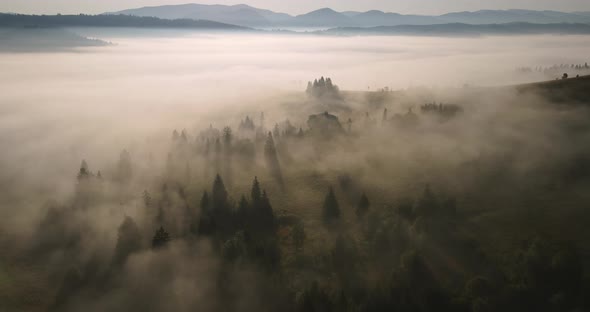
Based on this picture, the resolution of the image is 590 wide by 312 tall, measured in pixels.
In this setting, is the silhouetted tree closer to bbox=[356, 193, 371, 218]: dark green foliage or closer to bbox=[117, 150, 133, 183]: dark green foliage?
bbox=[356, 193, 371, 218]: dark green foliage

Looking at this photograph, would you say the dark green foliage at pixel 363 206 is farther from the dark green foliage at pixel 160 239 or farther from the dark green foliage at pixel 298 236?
the dark green foliage at pixel 160 239

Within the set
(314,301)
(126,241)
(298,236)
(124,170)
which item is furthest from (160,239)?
(124,170)

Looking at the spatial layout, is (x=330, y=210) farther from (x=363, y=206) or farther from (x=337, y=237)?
(x=337, y=237)

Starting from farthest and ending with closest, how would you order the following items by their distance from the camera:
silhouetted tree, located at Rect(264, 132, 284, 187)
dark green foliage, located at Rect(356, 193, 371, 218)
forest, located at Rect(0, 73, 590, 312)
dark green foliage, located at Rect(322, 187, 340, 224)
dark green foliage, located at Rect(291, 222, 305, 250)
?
1. silhouetted tree, located at Rect(264, 132, 284, 187)
2. dark green foliage, located at Rect(356, 193, 371, 218)
3. dark green foliage, located at Rect(322, 187, 340, 224)
4. dark green foliage, located at Rect(291, 222, 305, 250)
5. forest, located at Rect(0, 73, 590, 312)

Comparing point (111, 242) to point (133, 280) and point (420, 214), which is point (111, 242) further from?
point (420, 214)

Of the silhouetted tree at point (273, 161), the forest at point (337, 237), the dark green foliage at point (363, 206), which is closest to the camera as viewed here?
the forest at point (337, 237)

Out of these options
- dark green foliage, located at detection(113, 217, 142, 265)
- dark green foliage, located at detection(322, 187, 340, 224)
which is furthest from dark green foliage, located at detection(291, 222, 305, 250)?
dark green foliage, located at detection(113, 217, 142, 265)

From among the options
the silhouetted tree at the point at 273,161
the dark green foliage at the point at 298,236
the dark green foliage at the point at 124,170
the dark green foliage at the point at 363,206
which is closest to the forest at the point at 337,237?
the dark green foliage at the point at 298,236

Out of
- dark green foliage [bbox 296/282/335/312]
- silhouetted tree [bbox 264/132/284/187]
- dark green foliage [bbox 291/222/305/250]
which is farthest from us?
silhouetted tree [bbox 264/132/284/187]
